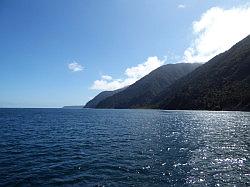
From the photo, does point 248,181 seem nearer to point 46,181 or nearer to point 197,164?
point 197,164

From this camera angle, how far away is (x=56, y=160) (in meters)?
41.5

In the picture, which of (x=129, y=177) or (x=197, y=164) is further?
(x=197, y=164)

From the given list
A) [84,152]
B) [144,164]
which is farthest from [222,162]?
[84,152]

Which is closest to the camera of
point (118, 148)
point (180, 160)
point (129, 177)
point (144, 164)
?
point (129, 177)

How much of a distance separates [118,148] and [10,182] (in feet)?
83.4

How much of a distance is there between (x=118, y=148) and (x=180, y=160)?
47.0ft

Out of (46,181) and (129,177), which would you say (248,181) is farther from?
(46,181)

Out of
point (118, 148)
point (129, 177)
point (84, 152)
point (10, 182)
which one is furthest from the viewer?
point (118, 148)

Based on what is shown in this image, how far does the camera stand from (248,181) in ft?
101

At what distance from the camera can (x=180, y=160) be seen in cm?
4234

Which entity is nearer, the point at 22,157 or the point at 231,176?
the point at 231,176

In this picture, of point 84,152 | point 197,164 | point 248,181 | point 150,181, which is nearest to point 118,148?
point 84,152

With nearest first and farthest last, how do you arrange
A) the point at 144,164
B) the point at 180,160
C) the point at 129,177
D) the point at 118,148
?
the point at 129,177 < the point at 144,164 < the point at 180,160 < the point at 118,148

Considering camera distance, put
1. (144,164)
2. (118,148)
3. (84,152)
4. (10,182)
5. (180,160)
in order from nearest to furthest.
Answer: (10,182), (144,164), (180,160), (84,152), (118,148)
